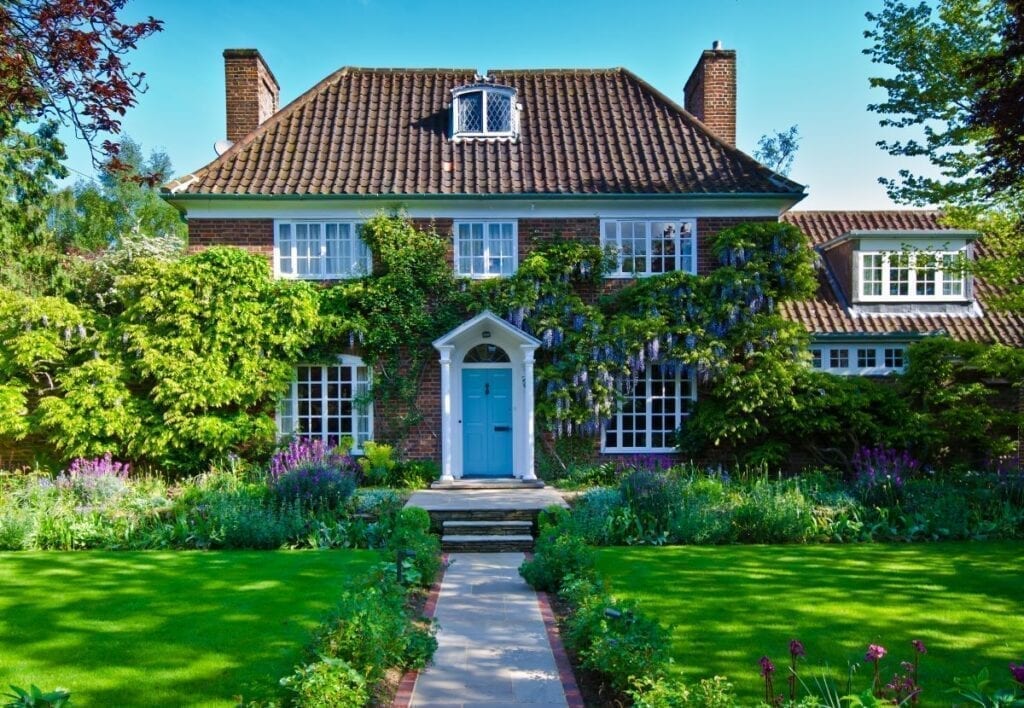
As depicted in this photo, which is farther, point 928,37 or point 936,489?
point 928,37

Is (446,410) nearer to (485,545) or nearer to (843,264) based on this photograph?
(485,545)

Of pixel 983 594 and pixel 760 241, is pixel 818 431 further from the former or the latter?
pixel 983 594

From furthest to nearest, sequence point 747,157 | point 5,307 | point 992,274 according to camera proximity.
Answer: point 747,157 < point 5,307 < point 992,274

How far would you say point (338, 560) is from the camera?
375 inches

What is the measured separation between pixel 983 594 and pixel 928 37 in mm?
10411

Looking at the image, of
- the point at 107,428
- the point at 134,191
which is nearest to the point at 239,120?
the point at 107,428

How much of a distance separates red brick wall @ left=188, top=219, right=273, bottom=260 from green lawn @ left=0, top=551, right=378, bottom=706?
7171 millimetres

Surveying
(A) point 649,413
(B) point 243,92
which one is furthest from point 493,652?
(B) point 243,92

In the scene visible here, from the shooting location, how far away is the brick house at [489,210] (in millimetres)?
15219

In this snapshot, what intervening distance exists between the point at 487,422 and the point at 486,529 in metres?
4.37

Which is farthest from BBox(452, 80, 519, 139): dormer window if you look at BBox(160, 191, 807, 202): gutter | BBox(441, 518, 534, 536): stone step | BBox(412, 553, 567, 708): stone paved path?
BBox(412, 553, 567, 708): stone paved path

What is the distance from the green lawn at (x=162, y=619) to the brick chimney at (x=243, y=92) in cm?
1037

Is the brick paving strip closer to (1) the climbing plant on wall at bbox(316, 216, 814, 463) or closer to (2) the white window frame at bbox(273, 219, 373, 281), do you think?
(1) the climbing plant on wall at bbox(316, 216, 814, 463)

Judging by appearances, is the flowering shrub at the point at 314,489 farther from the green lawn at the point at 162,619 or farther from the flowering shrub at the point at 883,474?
the flowering shrub at the point at 883,474
